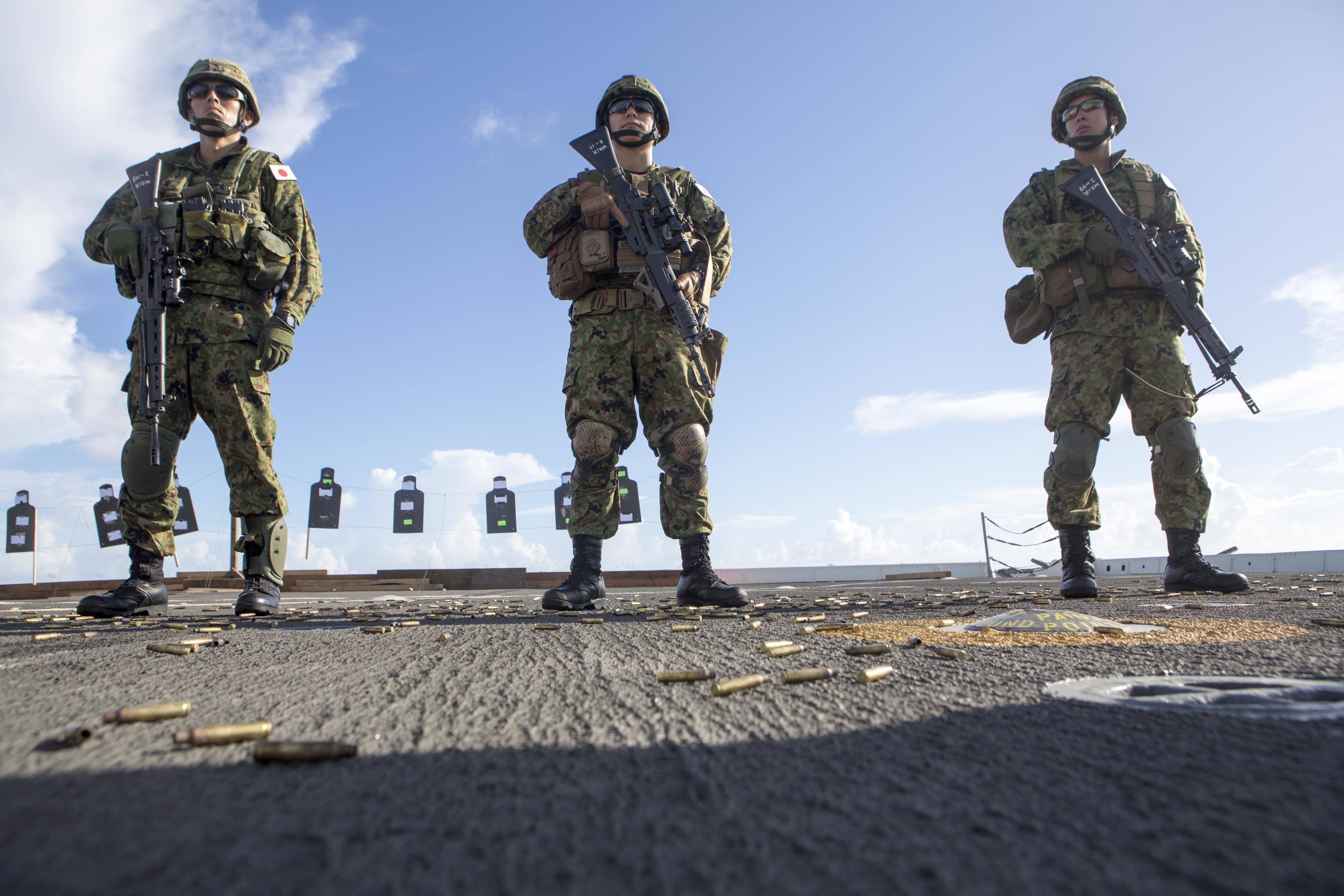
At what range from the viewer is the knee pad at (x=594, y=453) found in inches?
146

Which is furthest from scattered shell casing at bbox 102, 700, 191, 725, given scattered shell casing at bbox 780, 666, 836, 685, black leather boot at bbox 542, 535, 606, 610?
black leather boot at bbox 542, 535, 606, 610

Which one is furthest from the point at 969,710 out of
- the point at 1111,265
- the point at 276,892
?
the point at 1111,265

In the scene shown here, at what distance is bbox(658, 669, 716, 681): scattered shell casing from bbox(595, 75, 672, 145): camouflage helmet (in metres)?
3.57

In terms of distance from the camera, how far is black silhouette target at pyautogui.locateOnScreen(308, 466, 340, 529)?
1622 cm

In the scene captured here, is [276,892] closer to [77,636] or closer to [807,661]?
[807,661]

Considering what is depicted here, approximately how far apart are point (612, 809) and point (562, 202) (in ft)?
12.1

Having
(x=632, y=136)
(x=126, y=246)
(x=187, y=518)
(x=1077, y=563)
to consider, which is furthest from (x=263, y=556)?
(x=187, y=518)

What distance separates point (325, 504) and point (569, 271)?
14780mm

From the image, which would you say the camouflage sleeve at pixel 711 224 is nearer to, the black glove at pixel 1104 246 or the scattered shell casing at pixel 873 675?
the black glove at pixel 1104 246

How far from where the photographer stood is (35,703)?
1217 mm

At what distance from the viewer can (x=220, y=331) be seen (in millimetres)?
3496

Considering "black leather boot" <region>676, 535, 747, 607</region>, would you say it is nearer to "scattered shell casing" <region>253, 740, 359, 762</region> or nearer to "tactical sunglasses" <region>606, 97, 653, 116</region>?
"tactical sunglasses" <region>606, 97, 653, 116</region>

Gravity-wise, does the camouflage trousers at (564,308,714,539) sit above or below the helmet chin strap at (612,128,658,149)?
below

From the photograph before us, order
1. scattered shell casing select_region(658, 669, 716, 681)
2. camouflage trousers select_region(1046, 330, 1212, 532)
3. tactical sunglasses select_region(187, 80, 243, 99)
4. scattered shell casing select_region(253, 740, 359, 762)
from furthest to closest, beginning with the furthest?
camouflage trousers select_region(1046, 330, 1212, 532) → tactical sunglasses select_region(187, 80, 243, 99) → scattered shell casing select_region(658, 669, 716, 681) → scattered shell casing select_region(253, 740, 359, 762)
